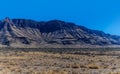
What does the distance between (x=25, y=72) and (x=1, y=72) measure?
8.87 ft

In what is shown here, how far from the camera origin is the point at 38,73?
35312 millimetres

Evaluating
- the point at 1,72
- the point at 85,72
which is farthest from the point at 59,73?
the point at 1,72

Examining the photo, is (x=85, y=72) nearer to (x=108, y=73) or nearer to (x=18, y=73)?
(x=108, y=73)

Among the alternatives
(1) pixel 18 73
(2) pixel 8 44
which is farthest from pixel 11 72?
(2) pixel 8 44

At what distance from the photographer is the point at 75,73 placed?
1385 inches

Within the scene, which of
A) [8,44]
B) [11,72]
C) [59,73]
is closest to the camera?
[59,73]

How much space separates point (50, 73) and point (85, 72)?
450cm

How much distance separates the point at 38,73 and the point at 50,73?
154 cm

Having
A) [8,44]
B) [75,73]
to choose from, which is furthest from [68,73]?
[8,44]

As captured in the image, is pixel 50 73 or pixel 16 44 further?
pixel 16 44

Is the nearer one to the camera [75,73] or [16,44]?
[75,73]

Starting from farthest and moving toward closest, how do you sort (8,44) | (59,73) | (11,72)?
(8,44) < (11,72) < (59,73)

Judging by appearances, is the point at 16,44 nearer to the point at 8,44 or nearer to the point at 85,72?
the point at 8,44

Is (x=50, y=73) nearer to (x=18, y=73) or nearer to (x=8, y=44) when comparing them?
(x=18, y=73)
